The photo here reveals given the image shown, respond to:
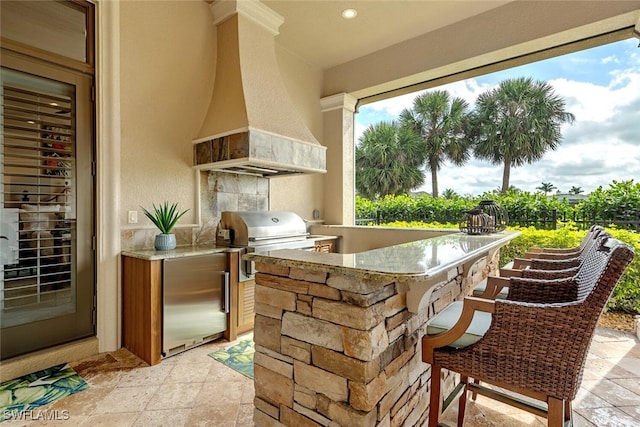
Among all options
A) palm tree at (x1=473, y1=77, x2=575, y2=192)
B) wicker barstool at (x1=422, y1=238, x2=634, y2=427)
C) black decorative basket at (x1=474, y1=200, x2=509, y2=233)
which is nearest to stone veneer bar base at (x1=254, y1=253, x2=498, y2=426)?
wicker barstool at (x1=422, y1=238, x2=634, y2=427)

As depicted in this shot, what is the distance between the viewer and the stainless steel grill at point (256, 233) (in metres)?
2.96

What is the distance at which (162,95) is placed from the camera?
2906mm

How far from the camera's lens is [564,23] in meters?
2.92

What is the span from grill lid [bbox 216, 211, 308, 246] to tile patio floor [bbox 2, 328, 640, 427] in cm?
108

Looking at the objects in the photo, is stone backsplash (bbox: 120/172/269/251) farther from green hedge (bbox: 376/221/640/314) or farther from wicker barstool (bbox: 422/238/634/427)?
green hedge (bbox: 376/221/640/314)

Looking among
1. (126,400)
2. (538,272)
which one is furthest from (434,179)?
(126,400)

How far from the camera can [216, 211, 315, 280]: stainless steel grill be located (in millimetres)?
2965

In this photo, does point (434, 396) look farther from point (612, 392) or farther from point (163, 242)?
point (163, 242)

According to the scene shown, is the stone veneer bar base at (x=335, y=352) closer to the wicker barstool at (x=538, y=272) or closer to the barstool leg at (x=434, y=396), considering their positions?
the barstool leg at (x=434, y=396)

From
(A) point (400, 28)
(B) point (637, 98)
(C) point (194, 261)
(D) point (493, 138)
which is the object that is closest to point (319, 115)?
(A) point (400, 28)

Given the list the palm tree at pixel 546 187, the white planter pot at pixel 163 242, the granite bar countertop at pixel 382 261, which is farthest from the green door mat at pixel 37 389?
the palm tree at pixel 546 187

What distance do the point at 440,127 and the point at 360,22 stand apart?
17.4ft

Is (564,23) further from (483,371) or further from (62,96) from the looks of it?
(62,96)

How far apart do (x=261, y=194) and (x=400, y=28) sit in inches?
104
